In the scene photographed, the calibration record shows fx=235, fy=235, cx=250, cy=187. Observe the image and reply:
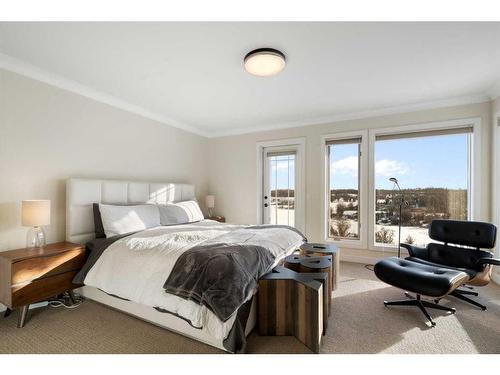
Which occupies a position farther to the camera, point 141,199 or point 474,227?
point 141,199

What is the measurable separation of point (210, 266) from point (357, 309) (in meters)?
1.64

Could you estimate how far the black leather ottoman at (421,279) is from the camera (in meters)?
2.00

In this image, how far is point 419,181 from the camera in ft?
12.0

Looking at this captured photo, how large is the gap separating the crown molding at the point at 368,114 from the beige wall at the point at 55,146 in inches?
74.6

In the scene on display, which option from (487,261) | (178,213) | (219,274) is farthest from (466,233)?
(178,213)

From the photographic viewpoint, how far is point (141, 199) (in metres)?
3.46

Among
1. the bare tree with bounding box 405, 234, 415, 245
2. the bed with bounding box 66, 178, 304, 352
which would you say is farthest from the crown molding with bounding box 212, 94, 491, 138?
the bed with bounding box 66, 178, 304, 352

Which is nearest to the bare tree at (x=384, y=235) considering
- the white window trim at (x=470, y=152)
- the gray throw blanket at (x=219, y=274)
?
the white window trim at (x=470, y=152)

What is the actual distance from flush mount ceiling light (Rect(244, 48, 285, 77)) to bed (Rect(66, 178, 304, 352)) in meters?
1.69

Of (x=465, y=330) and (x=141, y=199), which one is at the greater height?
(x=141, y=199)

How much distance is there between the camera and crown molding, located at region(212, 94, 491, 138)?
10.7ft

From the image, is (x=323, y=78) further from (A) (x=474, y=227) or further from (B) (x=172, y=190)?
(B) (x=172, y=190)

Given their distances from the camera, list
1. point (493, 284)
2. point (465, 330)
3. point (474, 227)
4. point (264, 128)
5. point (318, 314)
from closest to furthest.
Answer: point (318, 314)
point (465, 330)
point (474, 227)
point (493, 284)
point (264, 128)
